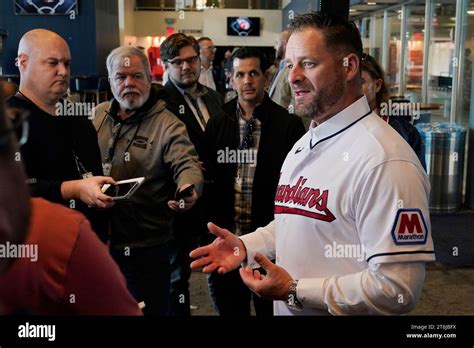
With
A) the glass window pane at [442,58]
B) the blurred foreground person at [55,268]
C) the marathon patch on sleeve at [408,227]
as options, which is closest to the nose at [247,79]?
the marathon patch on sleeve at [408,227]

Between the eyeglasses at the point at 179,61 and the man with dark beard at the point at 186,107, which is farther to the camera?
the eyeglasses at the point at 179,61

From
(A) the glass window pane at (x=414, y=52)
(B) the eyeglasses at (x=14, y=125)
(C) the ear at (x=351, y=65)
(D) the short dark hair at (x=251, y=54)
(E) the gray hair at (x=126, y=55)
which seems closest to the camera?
(B) the eyeglasses at (x=14, y=125)

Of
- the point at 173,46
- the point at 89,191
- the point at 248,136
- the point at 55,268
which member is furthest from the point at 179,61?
the point at 55,268

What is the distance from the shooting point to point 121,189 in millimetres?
905

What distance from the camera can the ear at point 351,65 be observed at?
848 mm

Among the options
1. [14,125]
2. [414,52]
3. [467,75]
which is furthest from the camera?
[414,52]

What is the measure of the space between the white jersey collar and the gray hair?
48 centimetres

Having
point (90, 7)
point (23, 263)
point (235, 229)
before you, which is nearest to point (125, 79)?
point (90, 7)

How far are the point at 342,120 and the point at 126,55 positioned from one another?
0.58 metres

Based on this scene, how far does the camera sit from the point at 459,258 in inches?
87.3

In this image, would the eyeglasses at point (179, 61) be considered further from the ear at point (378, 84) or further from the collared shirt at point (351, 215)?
the collared shirt at point (351, 215)

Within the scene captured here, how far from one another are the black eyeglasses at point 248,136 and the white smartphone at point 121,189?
62 cm

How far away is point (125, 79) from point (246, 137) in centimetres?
39

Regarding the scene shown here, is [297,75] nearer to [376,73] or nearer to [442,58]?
[376,73]
